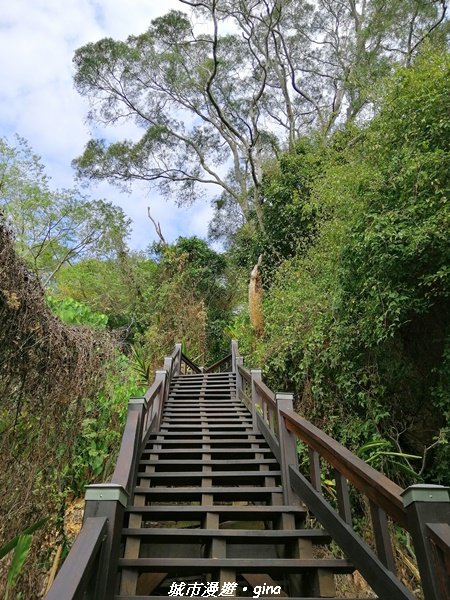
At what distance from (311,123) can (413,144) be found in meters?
11.0

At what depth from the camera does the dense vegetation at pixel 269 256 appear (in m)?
2.92

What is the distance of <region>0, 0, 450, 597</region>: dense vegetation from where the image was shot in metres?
2.92

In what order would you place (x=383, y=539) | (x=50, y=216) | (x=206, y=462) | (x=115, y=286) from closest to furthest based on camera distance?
(x=383, y=539) → (x=206, y=462) → (x=50, y=216) → (x=115, y=286)

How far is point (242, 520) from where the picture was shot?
257cm

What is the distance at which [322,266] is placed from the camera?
21.2 feet

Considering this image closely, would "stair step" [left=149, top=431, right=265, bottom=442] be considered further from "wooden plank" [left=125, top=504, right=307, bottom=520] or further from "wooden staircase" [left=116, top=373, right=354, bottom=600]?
"wooden plank" [left=125, top=504, right=307, bottom=520]

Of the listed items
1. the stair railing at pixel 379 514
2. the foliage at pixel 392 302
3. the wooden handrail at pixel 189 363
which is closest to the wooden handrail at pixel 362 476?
the stair railing at pixel 379 514

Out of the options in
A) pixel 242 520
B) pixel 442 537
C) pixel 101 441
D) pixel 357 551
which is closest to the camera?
pixel 442 537

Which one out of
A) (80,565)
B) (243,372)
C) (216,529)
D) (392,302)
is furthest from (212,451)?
(392,302)

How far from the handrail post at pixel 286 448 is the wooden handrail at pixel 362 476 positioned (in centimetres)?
51

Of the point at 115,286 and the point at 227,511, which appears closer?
the point at 227,511

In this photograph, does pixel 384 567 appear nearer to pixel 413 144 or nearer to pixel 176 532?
pixel 176 532

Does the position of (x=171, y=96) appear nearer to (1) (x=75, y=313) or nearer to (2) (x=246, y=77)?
(2) (x=246, y=77)

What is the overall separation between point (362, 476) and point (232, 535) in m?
1.02
